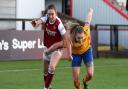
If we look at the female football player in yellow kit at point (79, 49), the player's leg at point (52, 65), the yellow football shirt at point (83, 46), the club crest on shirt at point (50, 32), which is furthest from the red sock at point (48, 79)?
the club crest on shirt at point (50, 32)

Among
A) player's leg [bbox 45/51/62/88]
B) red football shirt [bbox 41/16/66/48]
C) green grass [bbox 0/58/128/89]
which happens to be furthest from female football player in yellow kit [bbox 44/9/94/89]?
green grass [bbox 0/58/128/89]

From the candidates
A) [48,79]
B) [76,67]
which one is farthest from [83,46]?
[48,79]

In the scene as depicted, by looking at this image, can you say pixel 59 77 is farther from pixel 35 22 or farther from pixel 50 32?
pixel 35 22

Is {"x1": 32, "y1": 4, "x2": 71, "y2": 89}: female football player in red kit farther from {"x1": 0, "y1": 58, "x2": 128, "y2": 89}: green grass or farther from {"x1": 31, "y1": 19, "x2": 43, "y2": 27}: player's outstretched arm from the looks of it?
{"x1": 0, "y1": 58, "x2": 128, "y2": 89}: green grass

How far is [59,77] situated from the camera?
56.9 ft

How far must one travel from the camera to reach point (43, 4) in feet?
115

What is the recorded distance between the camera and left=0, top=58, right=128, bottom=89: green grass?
14779mm

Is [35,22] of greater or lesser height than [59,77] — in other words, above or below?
above

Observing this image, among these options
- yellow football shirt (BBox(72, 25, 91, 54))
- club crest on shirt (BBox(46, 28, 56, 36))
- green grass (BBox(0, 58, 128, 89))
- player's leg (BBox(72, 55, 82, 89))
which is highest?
club crest on shirt (BBox(46, 28, 56, 36))

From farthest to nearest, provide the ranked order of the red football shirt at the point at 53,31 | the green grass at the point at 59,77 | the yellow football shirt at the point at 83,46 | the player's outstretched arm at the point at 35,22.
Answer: the green grass at the point at 59,77
the red football shirt at the point at 53,31
the yellow football shirt at the point at 83,46
the player's outstretched arm at the point at 35,22

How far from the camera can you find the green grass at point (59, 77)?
1478 cm

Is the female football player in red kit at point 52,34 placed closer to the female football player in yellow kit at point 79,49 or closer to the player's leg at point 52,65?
the player's leg at point 52,65

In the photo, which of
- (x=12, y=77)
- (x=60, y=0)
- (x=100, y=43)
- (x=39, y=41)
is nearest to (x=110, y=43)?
(x=100, y=43)

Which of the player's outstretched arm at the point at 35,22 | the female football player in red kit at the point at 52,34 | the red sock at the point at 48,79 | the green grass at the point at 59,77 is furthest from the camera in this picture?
the green grass at the point at 59,77
